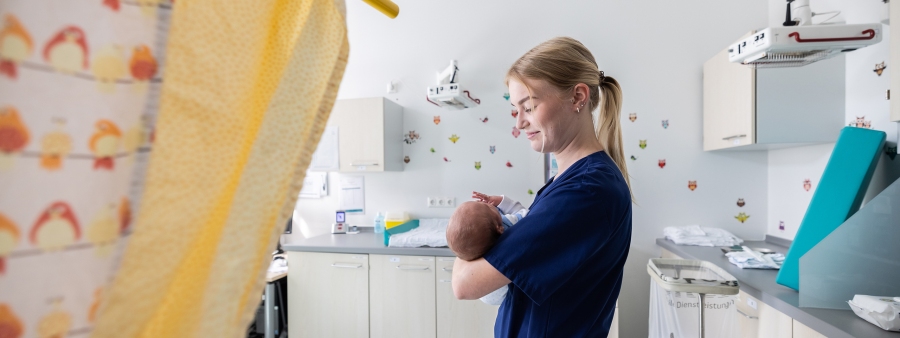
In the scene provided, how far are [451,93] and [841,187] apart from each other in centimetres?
196

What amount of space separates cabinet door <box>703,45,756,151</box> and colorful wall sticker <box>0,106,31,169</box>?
105 inches

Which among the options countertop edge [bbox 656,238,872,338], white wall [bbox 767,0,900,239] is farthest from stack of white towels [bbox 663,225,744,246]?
countertop edge [bbox 656,238,872,338]

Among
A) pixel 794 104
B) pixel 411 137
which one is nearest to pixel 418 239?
pixel 411 137

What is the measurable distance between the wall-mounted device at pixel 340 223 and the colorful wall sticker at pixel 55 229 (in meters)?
3.01

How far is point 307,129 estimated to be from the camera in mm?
411

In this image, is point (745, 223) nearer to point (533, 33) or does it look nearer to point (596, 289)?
point (533, 33)

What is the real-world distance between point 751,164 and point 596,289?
245cm

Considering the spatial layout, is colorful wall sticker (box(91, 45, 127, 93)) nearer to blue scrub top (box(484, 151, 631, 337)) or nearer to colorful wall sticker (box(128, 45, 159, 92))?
colorful wall sticker (box(128, 45, 159, 92))

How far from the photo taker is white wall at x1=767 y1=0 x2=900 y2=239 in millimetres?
1755

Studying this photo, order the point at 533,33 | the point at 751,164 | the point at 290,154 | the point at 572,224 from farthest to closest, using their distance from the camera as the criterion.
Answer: the point at 533,33 < the point at 751,164 < the point at 572,224 < the point at 290,154

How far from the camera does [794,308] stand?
4.78 feet

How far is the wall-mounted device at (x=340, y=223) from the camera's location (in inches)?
126

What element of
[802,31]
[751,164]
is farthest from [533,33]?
[802,31]

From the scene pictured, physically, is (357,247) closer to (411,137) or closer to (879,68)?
(411,137)
